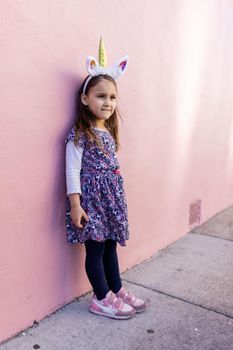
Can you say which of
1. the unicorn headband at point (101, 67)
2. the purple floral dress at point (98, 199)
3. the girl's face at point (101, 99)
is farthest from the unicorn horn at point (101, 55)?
the purple floral dress at point (98, 199)

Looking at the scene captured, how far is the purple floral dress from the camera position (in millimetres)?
2127

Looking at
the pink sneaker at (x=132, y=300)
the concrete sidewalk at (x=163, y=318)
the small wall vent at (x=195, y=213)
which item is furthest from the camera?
the small wall vent at (x=195, y=213)

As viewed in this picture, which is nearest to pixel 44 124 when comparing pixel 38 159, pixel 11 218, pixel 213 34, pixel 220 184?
pixel 38 159

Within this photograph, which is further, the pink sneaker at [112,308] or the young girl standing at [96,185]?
the pink sneaker at [112,308]

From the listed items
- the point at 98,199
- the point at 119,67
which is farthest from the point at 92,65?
the point at 98,199

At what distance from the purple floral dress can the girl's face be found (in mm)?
109

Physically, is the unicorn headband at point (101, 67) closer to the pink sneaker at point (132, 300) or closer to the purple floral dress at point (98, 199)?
the purple floral dress at point (98, 199)

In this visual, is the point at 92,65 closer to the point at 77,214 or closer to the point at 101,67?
the point at 101,67

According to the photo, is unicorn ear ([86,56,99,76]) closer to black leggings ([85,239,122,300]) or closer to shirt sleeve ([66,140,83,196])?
shirt sleeve ([66,140,83,196])

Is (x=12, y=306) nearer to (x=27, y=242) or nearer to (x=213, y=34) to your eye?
(x=27, y=242)

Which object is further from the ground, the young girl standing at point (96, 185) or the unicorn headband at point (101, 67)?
the unicorn headband at point (101, 67)

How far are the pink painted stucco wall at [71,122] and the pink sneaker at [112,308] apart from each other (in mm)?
185

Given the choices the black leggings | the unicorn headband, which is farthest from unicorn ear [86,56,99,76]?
the black leggings

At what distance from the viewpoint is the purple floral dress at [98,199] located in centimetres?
213
